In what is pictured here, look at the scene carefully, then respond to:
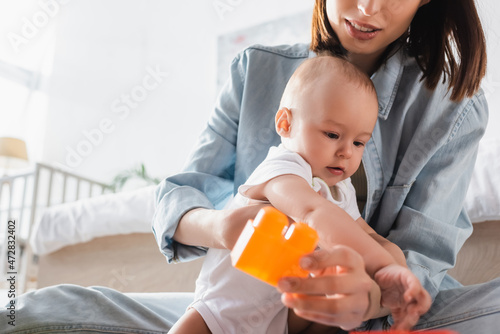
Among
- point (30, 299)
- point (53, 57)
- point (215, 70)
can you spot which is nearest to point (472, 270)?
point (30, 299)

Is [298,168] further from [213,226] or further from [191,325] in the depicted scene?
[191,325]

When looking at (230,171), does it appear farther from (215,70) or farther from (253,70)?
(215,70)

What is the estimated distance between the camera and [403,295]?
44cm

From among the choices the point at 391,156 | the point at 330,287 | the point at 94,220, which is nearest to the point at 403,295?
the point at 330,287

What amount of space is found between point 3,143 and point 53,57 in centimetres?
121

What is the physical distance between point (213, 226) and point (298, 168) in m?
0.14

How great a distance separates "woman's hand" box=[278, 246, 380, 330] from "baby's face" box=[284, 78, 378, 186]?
0.28 metres

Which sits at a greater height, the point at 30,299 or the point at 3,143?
the point at 30,299

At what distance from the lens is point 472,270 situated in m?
1.10

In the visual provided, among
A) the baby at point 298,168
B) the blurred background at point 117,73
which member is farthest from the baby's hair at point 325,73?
the blurred background at point 117,73

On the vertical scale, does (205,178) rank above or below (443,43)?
below

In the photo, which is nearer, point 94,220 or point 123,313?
point 123,313

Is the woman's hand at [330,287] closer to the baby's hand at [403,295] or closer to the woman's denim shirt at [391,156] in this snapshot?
the baby's hand at [403,295]

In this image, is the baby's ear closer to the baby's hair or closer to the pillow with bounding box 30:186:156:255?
the baby's hair
